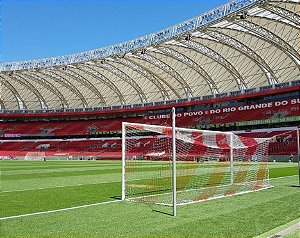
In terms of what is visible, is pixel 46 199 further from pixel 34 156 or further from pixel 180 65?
pixel 34 156

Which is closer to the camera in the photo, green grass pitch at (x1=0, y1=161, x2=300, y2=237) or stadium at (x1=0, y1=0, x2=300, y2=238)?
green grass pitch at (x1=0, y1=161, x2=300, y2=237)

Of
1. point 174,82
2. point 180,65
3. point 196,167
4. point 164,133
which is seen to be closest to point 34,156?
point 174,82

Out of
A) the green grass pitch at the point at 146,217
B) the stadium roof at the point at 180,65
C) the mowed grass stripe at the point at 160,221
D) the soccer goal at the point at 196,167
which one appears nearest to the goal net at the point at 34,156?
the stadium roof at the point at 180,65

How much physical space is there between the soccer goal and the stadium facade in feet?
56.7

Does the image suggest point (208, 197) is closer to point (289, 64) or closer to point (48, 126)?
point (289, 64)

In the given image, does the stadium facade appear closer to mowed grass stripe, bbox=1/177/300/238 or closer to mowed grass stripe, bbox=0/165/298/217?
mowed grass stripe, bbox=0/165/298/217

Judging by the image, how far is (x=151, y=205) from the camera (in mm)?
10969

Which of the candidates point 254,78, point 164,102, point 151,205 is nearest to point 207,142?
point 151,205

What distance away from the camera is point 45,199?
12539 mm

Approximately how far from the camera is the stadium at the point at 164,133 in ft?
30.3

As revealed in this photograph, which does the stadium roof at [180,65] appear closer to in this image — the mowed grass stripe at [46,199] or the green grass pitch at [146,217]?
the mowed grass stripe at [46,199]

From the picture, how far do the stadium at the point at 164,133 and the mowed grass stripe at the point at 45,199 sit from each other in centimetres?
6

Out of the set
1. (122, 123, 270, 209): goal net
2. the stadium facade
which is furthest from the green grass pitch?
the stadium facade

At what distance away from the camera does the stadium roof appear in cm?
3972
